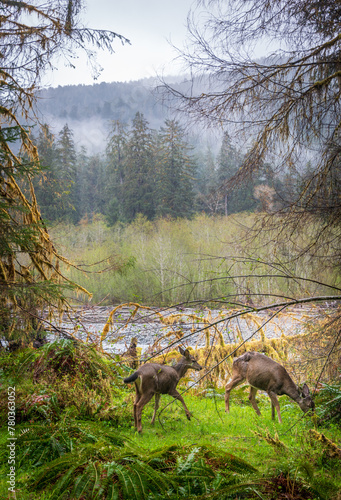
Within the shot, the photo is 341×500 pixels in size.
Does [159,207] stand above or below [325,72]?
below

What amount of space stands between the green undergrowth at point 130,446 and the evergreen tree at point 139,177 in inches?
1063

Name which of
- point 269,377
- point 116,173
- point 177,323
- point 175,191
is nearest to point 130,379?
point 269,377

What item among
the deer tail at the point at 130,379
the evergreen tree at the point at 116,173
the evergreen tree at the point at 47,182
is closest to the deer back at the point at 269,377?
the deer tail at the point at 130,379

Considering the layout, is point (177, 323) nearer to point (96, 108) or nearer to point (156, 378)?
point (156, 378)

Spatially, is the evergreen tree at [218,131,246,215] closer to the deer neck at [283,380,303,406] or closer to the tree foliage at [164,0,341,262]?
the tree foliage at [164,0,341,262]

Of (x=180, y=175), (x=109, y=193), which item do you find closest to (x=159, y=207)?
(x=180, y=175)

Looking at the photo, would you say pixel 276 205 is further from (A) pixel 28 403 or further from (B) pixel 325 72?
(A) pixel 28 403

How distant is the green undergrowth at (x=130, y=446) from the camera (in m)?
3.10

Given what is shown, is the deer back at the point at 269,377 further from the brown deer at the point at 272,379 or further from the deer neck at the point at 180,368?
the deer neck at the point at 180,368

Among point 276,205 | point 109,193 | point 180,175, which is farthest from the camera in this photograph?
point 109,193

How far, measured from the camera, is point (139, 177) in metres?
33.2

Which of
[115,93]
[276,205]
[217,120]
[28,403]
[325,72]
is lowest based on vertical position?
[28,403]

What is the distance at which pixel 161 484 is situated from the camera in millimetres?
3152

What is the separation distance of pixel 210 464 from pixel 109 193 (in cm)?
3326
